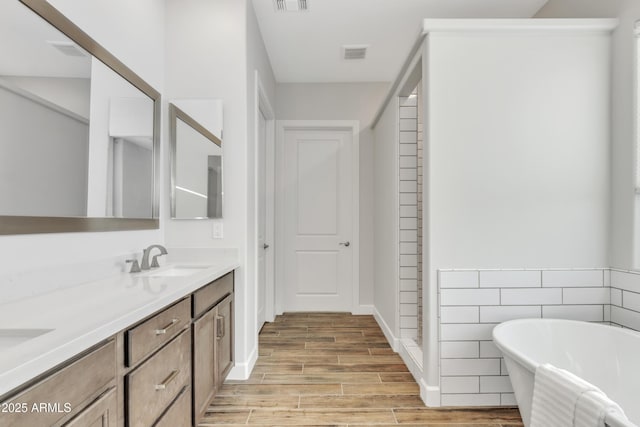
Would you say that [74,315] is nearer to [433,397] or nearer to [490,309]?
Answer: [433,397]

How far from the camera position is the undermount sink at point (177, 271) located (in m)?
2.07

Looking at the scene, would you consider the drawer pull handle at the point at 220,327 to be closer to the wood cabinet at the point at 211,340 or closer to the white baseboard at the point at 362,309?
the wood cabinet at the point at 211,340

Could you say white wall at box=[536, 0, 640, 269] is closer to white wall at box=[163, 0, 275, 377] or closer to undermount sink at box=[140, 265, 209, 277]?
white wall at box=[163, 0, 275, 377]

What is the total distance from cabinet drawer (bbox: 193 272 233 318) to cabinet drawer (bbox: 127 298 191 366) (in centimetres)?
10

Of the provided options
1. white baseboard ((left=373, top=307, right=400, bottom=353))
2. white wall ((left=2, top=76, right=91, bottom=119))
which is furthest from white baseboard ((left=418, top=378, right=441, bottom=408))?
white wall ((left=2, top=76, right=91, bottom=119))

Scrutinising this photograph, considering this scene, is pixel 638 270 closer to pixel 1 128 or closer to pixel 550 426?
pixel 550 426

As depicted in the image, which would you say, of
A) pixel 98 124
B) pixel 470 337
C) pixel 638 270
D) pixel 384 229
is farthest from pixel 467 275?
pixel 98 124

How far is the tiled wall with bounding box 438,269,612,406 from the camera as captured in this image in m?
2.21

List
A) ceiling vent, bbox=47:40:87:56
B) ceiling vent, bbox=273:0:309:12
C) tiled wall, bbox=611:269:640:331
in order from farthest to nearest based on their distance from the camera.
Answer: ceiling vent, bbox=273:0:309:12, tiled wall, bbox=611:269:640:331, ceiling vent, bbox=47:40:87:56

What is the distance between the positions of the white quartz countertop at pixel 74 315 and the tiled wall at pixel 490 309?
1502 mm

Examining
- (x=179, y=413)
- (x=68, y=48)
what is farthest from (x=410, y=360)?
(x=68, y=48)

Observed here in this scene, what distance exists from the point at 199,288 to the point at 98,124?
951 mm

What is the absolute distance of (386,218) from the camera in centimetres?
357

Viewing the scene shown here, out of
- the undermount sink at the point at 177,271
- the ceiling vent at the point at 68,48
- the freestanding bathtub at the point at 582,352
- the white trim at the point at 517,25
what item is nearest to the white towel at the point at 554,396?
the freestanding bathtub at the point at 582,352
